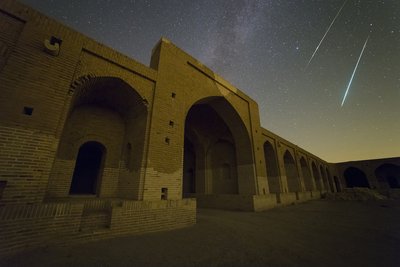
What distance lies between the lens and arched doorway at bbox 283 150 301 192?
18375 millimetres

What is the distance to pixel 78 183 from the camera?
30.5ft

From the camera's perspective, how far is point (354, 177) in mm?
34062

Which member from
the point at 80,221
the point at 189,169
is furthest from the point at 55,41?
the point at 189,169

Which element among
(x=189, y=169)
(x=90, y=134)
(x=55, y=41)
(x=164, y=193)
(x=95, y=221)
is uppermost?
(x=55, y=41)

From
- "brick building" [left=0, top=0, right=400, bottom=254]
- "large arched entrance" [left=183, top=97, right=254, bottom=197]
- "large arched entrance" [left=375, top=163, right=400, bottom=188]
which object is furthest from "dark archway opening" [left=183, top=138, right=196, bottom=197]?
"large arched entrance" [left=375, top=163, right=400, bottom=188]

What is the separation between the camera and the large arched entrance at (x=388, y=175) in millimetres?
27844

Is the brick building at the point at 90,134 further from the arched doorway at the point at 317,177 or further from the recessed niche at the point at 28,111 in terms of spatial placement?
the arched doorway at the point at 317,177

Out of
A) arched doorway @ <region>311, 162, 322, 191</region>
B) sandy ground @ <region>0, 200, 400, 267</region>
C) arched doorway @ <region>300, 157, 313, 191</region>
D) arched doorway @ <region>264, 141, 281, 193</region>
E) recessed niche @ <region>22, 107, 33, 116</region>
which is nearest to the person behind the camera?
sandy ground @ <region>0, 200, 400, 267</region>

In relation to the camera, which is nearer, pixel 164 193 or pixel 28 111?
pixel 28 111

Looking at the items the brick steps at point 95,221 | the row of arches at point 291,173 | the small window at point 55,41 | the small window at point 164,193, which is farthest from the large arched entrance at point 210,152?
the brick steps at point 95,221

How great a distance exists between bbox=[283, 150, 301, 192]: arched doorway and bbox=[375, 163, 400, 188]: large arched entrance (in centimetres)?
2041

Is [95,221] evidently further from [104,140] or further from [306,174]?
[306,174]

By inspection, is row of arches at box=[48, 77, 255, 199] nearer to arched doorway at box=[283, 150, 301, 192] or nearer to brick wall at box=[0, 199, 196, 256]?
brick wall at box=[0, 199, 196, 256]

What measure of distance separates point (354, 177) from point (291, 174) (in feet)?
82.7
